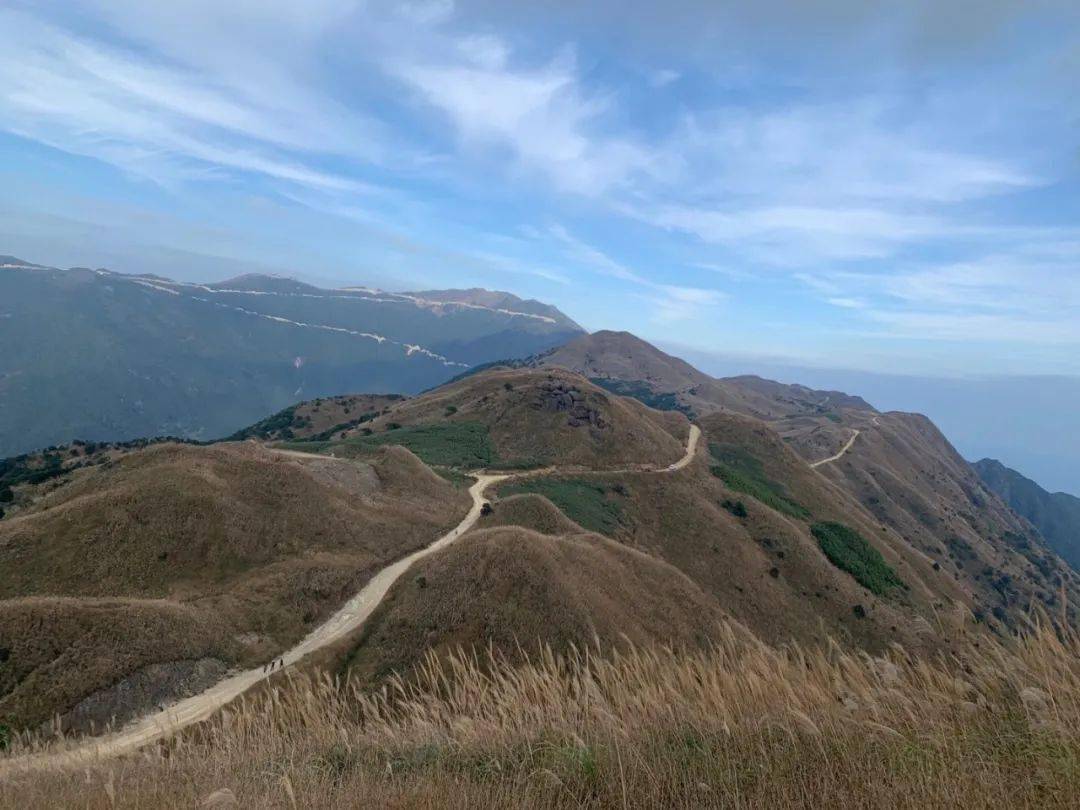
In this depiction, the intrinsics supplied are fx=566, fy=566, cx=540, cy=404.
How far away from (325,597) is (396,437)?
2036 inches

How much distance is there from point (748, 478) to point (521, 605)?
65.7 metres

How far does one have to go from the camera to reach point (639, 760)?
4.73 m

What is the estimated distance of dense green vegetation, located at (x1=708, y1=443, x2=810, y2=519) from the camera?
3152 inches

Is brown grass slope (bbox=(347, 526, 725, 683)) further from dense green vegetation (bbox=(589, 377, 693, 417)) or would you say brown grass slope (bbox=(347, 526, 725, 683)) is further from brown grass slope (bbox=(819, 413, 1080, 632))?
dense green vegetation (bbox=(589, 377, 693, 417))

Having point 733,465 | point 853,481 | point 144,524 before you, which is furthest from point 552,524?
point 853,481

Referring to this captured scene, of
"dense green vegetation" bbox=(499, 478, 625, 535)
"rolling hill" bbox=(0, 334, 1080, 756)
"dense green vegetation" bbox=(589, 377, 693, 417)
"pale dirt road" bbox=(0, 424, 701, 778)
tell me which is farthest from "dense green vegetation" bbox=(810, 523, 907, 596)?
"dense green vegetation" bbox=(589, 377, 693, 417)

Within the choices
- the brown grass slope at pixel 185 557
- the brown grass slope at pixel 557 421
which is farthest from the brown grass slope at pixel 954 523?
the brown grass slope at pixel 185 557

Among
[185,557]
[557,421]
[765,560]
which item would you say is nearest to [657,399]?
[557,421]

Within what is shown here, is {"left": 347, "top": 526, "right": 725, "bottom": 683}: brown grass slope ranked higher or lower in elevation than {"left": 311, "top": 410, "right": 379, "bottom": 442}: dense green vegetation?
higher

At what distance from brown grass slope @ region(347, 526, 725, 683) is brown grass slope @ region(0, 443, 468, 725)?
21.4 feet

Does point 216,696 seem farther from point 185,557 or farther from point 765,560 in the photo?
point 765,560

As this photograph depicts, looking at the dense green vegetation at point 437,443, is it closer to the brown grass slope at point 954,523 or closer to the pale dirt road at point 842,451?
the brown grass slope at point 954,523

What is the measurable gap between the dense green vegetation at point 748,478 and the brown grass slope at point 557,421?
6.85 metres

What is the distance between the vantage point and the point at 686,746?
200 inches
